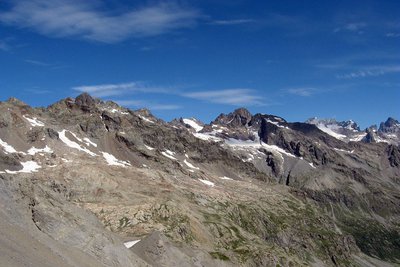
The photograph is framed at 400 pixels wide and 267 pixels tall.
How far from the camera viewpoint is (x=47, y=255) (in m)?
74.1

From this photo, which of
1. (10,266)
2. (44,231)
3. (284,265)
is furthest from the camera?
(284,265)

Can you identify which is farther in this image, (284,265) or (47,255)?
(284,265)

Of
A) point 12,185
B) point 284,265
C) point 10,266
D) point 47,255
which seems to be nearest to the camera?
point 10,266

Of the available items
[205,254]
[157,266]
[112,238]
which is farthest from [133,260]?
[205,254]

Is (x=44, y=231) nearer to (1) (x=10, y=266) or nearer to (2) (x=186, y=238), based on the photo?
(1) (x=10, y=266)

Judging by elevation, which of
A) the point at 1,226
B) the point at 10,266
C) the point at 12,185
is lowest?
the point at 10,266

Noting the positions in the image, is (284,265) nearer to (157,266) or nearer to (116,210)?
(116,210)

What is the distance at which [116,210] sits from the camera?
199250 millimetres

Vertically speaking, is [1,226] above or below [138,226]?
below

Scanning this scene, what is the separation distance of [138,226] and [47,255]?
354 ft

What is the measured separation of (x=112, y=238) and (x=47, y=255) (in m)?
24.2

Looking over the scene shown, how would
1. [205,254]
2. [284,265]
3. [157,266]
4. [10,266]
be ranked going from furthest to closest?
[284,265] < [205,254] < [157,266] < [10,266]

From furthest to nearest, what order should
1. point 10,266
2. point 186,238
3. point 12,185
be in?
point 186,238 < point 12,185 < point 10,266

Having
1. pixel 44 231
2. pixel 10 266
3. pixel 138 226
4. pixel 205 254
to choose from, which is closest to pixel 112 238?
pixel 44 231
